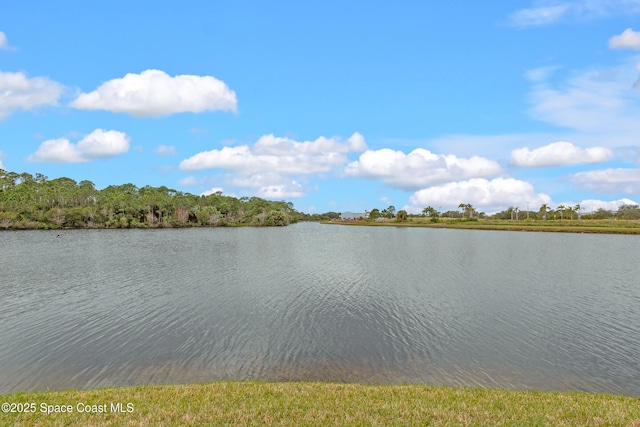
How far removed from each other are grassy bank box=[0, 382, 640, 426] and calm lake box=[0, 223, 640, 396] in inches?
140

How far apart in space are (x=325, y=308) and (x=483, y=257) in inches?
1501

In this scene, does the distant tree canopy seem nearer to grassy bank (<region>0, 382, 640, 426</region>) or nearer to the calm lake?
the calm lake

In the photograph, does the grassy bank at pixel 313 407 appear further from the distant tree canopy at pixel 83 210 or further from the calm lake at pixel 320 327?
the distant tree canopy at pixel 83 210

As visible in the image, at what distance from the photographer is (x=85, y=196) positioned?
598 ft

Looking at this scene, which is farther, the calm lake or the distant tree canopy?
→ the distant tree canopy

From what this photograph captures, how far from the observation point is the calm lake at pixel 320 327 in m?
14.7

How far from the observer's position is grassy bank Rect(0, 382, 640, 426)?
325 inches

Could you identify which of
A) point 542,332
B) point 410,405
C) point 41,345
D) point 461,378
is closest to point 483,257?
point 542,332

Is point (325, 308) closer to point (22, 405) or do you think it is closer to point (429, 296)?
point (429, 296)

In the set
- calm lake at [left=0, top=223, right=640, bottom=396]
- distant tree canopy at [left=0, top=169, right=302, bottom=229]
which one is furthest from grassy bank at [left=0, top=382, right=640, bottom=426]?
distant tree canopy at [left=0, top=169, right=302, bottom=229]

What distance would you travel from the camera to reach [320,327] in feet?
→ 67.2

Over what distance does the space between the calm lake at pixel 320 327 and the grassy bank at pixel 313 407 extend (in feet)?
11.6

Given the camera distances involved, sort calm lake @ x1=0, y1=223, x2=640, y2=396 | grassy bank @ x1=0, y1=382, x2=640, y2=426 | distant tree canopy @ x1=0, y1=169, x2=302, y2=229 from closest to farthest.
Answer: grassy bank @ x1=0, y1=382, x2=640, y2=426 → calm lake @ x1=0, y1=223, x2=640, y2=396 → distant tree canopy @ x1=0, y1=169, x2=302, y2=229

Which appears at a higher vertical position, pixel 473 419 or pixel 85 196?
pixel 85 196
